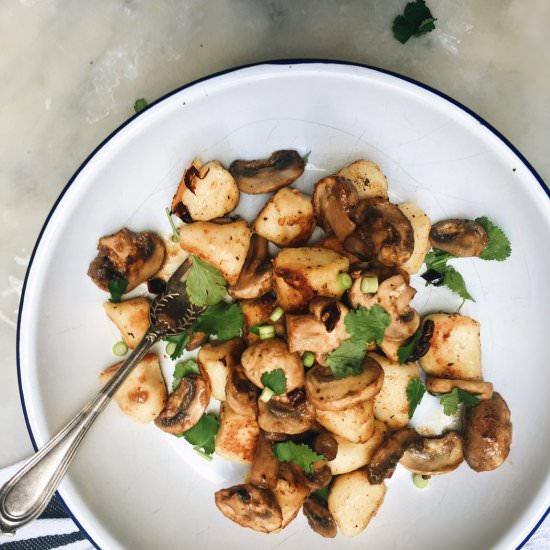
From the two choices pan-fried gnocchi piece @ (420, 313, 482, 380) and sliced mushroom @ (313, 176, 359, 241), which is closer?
sliced mushroom @ (313, 176, 359, 241)

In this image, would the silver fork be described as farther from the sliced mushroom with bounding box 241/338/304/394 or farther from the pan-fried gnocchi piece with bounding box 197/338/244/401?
the sliced mushroom with bounding box 241/338/304/394

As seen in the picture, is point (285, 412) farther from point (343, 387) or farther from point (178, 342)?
point (178, 342)

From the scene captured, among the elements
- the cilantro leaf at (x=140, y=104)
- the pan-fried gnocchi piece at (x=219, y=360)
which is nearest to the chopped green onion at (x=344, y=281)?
the pan-fried gnocchi piece at (x=219, y=360)

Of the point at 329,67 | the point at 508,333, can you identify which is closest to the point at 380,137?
the point at 329,67

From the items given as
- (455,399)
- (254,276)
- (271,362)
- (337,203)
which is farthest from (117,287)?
(455,399)

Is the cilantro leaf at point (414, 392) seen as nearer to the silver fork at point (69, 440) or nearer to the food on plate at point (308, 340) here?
the food on plate at point (308, 340)

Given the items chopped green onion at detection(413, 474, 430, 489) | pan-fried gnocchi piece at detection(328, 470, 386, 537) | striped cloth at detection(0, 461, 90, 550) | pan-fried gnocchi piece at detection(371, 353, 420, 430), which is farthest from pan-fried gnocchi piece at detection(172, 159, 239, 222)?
striped cloth at detection(0, 461, 90, 550)
